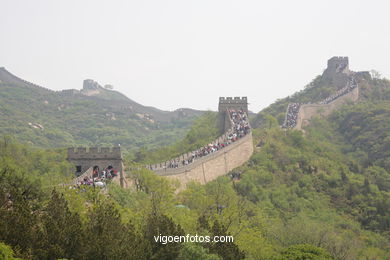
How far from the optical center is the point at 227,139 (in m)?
54.2

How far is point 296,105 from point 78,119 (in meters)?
55.6

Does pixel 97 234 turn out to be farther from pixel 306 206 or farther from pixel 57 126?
pixel 57 126

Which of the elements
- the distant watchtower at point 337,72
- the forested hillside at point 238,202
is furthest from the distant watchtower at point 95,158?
the distant watchtower at point 337,72

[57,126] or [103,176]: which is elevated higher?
[57,126]

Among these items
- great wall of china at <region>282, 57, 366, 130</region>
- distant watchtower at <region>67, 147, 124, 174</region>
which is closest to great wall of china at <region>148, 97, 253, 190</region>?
distant watchtower at <region>67, 147, 124, 174</region>

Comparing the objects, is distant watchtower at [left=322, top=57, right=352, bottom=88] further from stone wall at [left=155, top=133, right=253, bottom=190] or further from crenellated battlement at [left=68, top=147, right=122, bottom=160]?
crenellated battlement at [left=68, top=147, right=122, bottom=160]

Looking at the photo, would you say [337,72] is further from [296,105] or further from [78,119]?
[78,119]

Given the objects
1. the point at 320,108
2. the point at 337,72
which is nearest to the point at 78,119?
the point at 337,72

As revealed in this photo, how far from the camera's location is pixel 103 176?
37281 millimetres

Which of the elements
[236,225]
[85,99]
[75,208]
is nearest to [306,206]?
[236,225]

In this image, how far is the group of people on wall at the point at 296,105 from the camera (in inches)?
2911

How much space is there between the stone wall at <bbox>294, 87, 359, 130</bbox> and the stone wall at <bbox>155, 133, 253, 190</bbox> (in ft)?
67.0

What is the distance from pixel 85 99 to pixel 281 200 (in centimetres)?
9837

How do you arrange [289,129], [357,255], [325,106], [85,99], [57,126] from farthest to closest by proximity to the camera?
[85,99] < [57,126] < [325,106] < [289,129] < [357,255]
